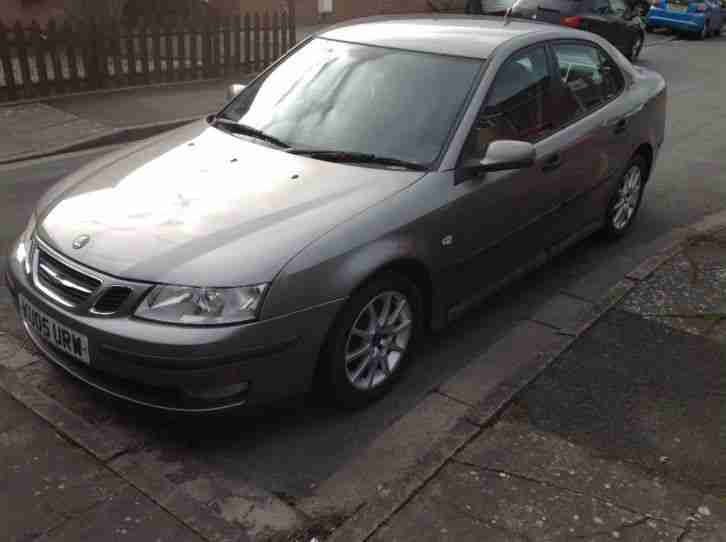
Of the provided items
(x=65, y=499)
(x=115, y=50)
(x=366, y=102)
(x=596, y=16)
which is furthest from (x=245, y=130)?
(x=596, y=16)

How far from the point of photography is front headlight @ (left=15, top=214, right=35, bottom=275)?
376cm

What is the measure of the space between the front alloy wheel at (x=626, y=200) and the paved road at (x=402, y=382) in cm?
16

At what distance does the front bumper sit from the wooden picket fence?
316 inches

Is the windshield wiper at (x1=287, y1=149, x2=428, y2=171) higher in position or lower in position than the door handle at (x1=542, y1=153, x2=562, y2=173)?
higher

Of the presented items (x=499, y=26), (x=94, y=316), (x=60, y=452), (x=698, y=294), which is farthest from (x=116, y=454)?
(x=698, y=294)

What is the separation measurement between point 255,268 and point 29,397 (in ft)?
4.65

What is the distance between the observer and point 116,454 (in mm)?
3418

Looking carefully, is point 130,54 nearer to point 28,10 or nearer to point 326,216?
point 28,10

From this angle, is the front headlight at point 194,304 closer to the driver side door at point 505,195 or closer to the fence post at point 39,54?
the driver side door at point 505,195

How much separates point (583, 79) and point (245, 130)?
2431 mm

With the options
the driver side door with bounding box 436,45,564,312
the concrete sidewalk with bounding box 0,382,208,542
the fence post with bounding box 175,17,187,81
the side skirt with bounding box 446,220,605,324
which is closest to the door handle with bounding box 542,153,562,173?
the driver side door with bounding box 436,45,564,312

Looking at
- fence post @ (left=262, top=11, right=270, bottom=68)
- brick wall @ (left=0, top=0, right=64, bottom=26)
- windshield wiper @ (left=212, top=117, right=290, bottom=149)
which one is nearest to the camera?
windshield wiper @ (left=212, top=117, right=290, bottom=149)

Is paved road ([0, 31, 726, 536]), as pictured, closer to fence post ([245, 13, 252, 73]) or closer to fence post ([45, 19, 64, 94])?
fence post ([45, 19, 64, 94])

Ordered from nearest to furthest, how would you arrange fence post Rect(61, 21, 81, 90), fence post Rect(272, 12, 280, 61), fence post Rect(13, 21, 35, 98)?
fence post Rect(13, 21, 35, 98) → fence post Rect(61, 21, 81, 90) → fence post Rect(272, 12, 280, 61)
